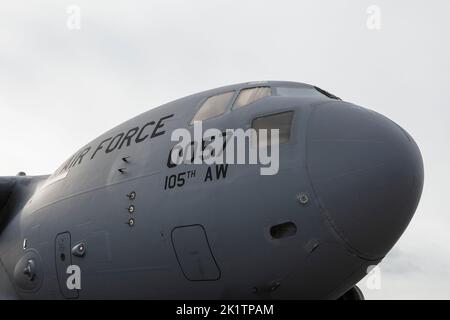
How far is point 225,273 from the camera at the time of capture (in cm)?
594

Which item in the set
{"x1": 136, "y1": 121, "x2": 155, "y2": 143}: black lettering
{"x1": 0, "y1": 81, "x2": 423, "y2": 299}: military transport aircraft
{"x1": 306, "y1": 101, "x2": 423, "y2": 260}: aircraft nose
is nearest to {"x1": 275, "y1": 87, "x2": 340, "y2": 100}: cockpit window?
{"x1": 0, "y1": 81, "x2": 423, "y2": 299}: military transport aircraft

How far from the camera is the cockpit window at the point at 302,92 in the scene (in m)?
6.90

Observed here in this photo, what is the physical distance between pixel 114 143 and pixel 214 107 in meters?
2.01

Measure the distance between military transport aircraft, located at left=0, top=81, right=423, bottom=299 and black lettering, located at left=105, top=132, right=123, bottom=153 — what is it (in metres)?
0.20

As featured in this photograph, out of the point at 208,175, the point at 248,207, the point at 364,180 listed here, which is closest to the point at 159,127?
the point at 208,175

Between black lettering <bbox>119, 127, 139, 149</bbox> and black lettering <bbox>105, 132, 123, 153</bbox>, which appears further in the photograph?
black lettering <bbox>105, 132, 123, 153</bbox>

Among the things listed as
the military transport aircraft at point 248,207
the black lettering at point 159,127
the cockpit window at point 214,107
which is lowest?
the military transport aircraft at point 248,207

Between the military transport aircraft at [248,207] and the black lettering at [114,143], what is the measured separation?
8.1 inches

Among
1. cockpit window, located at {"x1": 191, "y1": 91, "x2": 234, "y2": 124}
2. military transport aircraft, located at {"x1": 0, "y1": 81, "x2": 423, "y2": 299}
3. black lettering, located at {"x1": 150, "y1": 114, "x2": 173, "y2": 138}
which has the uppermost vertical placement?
cockpit window, located at {"x1": 191, "y1": 91, "x2": 234, "y2": 124}

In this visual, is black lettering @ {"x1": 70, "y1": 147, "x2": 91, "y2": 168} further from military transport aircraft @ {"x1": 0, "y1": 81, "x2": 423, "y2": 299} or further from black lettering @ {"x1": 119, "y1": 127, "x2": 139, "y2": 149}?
black lettering @ {"x1": 119, "y1": 127, "x2": 139, "y2": 149}

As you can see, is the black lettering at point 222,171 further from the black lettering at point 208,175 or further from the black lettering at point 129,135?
the black lettering at point 129,135

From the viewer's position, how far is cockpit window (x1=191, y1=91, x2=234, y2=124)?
6.91 m

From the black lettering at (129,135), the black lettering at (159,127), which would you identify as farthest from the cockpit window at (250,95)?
the black lettering at (129,135)

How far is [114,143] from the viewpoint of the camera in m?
8.18
